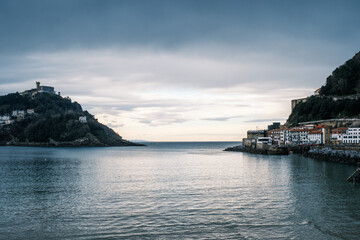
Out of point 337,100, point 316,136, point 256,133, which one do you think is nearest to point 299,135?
point 316,136

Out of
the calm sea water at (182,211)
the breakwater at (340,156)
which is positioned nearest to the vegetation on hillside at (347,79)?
the breakwater at (340,156)

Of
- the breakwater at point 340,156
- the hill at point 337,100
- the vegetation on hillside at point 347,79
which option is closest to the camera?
the breakwater at point 340,156

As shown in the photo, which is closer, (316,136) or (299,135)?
(316,136)

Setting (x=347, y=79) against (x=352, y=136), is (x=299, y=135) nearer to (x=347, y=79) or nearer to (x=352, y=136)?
(x=352, y=136)

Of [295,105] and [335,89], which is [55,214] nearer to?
[335,89]

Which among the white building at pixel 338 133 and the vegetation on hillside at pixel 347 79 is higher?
the vegetation on hillside at pixel 347 79

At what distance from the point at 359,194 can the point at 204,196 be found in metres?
12.8

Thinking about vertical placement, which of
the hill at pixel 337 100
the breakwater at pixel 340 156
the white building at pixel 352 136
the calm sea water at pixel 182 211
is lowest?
the calm sea water at pixel 182 211

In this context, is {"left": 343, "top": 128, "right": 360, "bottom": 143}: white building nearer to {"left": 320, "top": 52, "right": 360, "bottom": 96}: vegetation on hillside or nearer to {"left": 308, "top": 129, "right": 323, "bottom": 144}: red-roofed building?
{"left": 308, "top": 129, "right": 323, "bottom": 144}: red-roofed building

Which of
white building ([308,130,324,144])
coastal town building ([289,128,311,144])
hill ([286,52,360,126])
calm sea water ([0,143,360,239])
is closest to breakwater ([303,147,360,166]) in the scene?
calm sea water ([0,143,360,239])

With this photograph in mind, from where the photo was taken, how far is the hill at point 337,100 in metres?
114

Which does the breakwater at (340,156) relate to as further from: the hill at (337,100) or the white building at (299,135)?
the hill at (337,100)

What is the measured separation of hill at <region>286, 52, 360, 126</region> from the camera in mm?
114500

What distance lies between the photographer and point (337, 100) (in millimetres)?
119188
